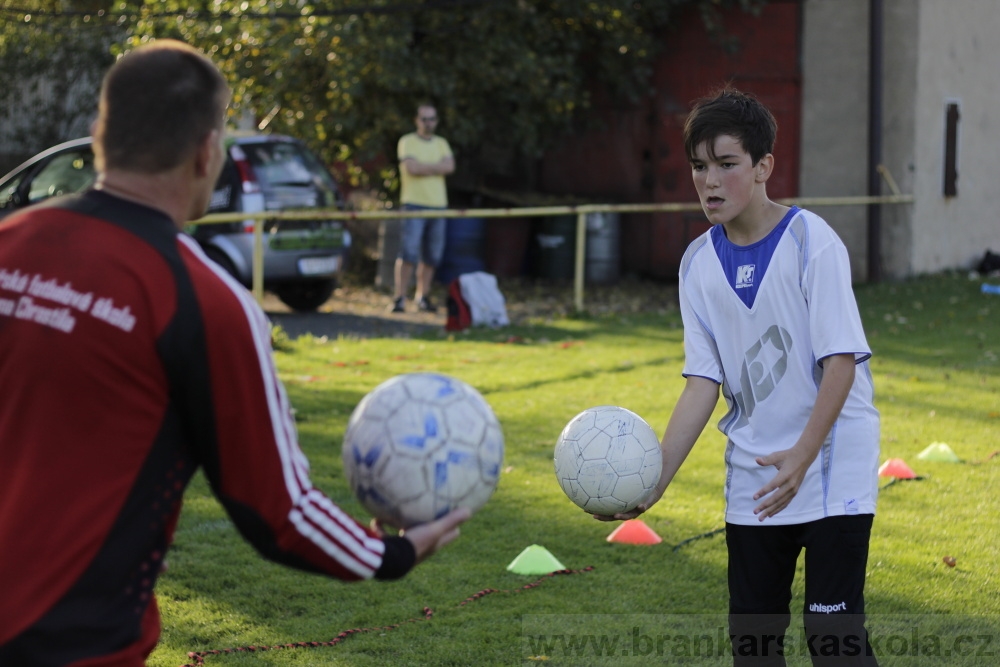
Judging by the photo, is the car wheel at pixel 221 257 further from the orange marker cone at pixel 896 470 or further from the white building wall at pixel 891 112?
the white building wall at pixel 891 112

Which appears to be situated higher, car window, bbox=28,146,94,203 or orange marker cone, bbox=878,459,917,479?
car window, bbox=28,146,94,203

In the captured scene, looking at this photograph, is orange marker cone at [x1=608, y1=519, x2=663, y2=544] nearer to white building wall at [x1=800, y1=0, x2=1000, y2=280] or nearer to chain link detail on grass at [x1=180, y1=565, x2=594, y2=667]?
chain link detail on grass at [x1=180, y1=565, x2=594, y2=667]

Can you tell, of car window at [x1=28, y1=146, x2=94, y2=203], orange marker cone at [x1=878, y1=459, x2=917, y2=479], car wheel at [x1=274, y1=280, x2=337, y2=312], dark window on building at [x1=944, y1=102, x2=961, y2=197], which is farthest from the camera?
dark window on building at [x1=944, y1=102, x2=961, y2=197]

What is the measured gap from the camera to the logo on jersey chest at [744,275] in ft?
11.5

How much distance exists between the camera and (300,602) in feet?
16.0

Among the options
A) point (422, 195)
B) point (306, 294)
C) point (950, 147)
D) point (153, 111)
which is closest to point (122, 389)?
point (153, 111)

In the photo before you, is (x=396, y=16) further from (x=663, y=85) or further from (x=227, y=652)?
(x=227, y=652)

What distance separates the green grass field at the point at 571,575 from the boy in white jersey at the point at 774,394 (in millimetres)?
1034

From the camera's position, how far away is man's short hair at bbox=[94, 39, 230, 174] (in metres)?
2.09

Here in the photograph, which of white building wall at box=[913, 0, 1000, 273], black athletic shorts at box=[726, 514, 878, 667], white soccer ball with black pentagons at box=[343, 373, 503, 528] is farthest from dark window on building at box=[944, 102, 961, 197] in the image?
white soccer ball with black pentagons at box=[343, 373, 503, 528]

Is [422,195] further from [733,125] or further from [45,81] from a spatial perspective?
[45,81]

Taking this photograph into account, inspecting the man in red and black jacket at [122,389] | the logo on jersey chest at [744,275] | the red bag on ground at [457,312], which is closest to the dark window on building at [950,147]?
the red bag on ground at [457,312]

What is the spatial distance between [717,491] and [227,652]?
3138 mm

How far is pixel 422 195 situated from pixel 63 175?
405 centimetres
